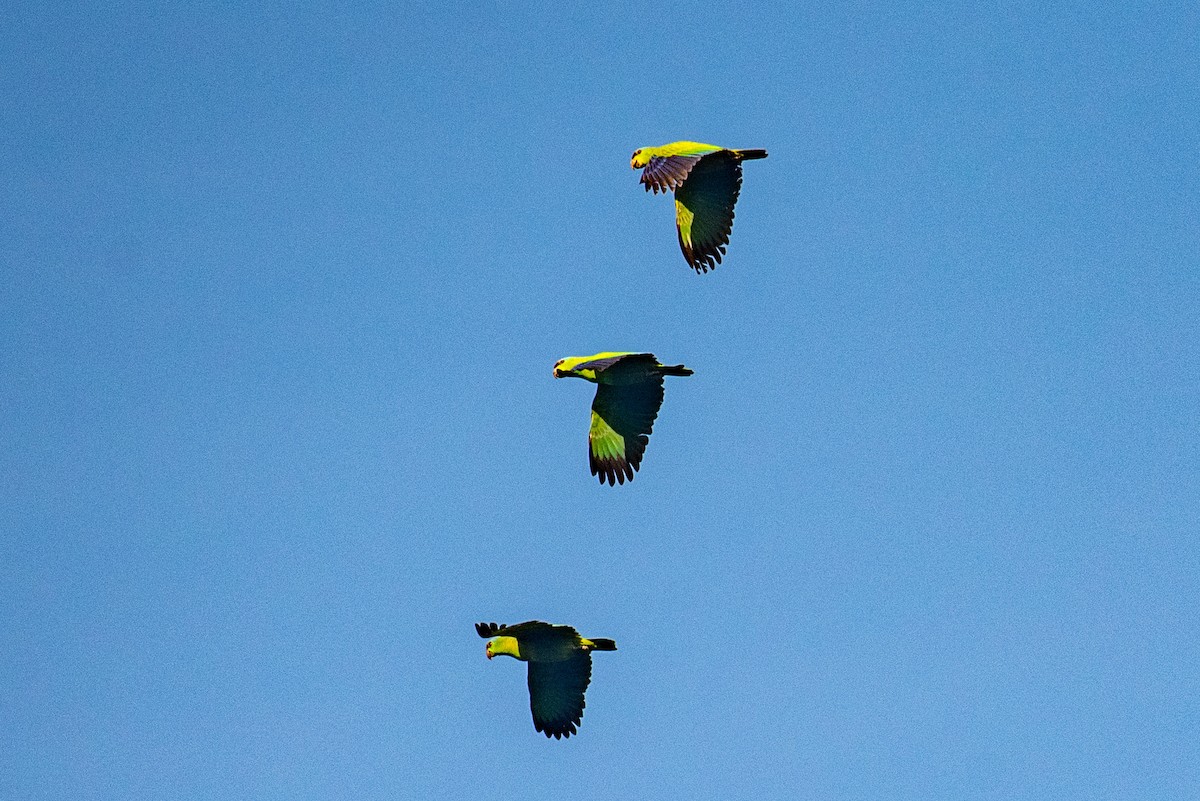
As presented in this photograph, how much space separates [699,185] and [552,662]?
10.7 metres

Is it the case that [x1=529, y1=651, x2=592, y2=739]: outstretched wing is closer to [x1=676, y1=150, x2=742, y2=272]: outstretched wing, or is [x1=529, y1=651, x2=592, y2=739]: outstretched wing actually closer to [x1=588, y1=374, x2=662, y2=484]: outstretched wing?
[x1=588, y1=374, x2=662, y2=484]: outstretched wing

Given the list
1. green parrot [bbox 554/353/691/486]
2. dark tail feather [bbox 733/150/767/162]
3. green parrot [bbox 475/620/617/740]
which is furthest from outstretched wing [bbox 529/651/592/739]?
dark tail feather [bbox 733/150/767/162]

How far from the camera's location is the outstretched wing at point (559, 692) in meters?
47.3

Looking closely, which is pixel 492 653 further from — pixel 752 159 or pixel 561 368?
pixel 752 159

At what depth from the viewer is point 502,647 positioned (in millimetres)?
45969

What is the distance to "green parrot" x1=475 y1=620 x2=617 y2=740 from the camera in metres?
45.6

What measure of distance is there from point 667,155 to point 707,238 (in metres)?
2.42

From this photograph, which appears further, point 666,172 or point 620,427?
point 620,427

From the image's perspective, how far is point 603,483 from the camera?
48.6 meters

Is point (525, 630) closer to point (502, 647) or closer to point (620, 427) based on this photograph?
point (502, 647)

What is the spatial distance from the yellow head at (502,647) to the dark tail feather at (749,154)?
439 inches

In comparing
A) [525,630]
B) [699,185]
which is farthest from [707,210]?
[525,630]

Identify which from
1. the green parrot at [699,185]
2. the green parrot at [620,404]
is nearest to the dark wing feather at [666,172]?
the green parrot at [699,185]

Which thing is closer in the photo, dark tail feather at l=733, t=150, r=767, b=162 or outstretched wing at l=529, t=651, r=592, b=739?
dark tail feather at l=733, t=150, r=767, b=162
